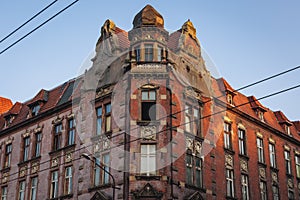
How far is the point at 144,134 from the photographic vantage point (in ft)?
90.8

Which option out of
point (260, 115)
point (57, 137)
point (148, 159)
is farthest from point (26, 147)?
point (260, 115)

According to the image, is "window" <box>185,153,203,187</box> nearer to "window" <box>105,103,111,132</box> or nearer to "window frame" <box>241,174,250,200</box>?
"window frame" <box>241,174,250,200</box>

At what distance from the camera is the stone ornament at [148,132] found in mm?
27558

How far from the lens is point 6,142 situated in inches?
1471

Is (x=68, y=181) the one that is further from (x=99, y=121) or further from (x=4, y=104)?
(x=4, y=104)

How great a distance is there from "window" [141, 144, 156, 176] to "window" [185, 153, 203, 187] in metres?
2.18

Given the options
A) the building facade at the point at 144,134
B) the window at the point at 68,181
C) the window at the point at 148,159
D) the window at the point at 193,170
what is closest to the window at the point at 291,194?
the building facade at the point at 144,134

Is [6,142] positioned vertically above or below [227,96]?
below

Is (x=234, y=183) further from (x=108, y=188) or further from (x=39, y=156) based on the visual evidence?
(x=39, y=156)

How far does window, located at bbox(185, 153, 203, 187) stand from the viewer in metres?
28.2

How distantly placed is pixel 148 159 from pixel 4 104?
2175 centimetres

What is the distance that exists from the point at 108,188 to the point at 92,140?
3587 mm

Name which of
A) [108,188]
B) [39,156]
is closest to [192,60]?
[108,188]

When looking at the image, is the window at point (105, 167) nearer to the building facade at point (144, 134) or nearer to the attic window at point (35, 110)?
the building facade at point (144, 134)
